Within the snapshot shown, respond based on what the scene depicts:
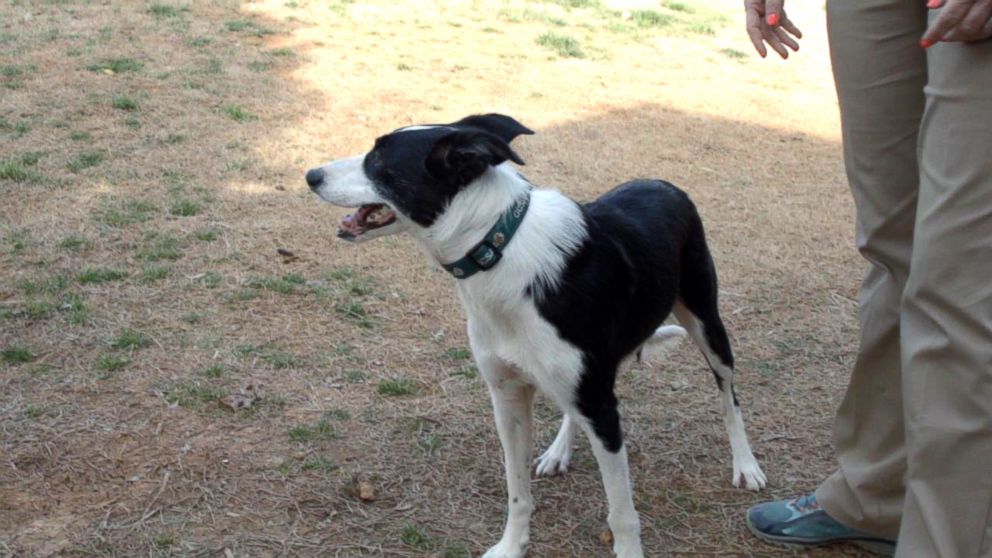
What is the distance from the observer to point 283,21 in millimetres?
10422

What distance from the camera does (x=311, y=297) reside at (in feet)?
17.1

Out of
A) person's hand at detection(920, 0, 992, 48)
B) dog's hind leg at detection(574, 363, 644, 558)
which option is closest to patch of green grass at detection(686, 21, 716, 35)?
dog's hind leg at detection(574, 363, 644, 558)

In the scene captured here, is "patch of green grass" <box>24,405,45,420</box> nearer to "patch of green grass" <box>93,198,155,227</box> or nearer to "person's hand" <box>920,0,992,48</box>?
"patch of green grass" <box>93,198,155,227</box>

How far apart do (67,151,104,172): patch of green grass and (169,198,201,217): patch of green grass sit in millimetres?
850

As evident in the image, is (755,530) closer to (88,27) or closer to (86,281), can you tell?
(86,281)

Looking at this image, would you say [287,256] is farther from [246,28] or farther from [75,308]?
[246,28]

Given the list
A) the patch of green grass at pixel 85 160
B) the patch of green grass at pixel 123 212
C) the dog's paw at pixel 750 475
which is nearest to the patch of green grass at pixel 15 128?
the patch of green grass at pixel 85 160

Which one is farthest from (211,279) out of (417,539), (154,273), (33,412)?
(417,539)

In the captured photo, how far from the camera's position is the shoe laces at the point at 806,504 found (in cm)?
345

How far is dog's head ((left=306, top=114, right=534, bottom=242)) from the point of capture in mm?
3002

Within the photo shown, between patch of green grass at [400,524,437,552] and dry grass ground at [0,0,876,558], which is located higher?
patch of green grass at [400,524,437,552]

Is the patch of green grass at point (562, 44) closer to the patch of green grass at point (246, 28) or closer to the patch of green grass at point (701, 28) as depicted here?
the patch of green grass at point (701, 28)

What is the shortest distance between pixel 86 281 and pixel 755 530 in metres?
3.36

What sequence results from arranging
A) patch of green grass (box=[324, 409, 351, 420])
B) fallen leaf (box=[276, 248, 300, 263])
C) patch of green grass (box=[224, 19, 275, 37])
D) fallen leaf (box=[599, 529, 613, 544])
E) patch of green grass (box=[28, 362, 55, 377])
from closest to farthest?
fallen leaf (box=[599, 529, 613, 544]), patch of green grass (box=[324, 409, 351, 420]), patch of green grass (box=[28, 362, 55, 377]), fallen leaf (box=[276, 248, 300, 263]), patch of green grass (box=[224, 19, 275, 37])
